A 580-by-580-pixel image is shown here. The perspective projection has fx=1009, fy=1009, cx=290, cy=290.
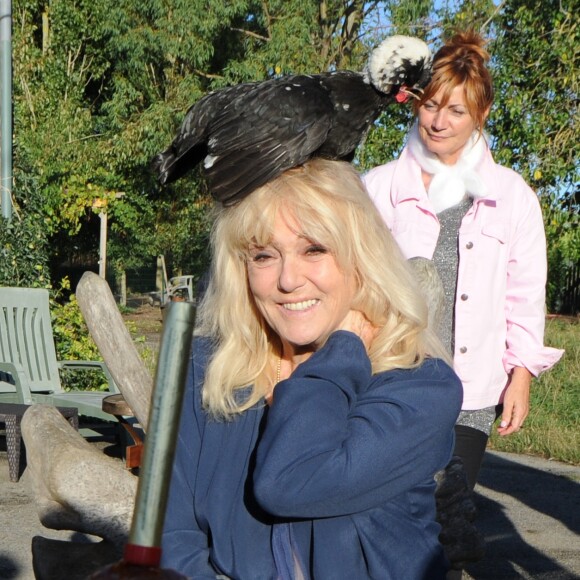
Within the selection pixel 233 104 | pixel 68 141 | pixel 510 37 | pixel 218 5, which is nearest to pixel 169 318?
pixel 233 104

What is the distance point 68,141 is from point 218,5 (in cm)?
420

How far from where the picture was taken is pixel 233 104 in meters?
2.40

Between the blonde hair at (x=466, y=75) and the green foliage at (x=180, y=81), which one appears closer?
the blonde hair at (x=466, y=75)

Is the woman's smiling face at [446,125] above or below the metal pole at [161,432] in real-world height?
above

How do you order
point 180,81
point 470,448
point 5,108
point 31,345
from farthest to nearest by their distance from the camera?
point 180,81
point 5,108
point 31,345
point 470,448

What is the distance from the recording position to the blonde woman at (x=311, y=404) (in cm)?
179

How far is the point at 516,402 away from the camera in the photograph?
10.7 feet

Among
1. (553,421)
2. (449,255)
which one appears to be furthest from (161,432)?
(553,421)

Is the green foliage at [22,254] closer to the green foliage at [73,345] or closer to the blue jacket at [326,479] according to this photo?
the green foliage at [73,345]

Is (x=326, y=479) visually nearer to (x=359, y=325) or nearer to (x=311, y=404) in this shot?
(x=311, y=404)

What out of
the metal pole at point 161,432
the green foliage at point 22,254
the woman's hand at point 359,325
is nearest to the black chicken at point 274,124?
the woman's hand at point 359,325

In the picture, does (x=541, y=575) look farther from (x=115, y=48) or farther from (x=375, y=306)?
(x=115, y=48)

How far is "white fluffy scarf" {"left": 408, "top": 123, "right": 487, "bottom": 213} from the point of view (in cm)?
323

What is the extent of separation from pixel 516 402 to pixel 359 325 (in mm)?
1309
